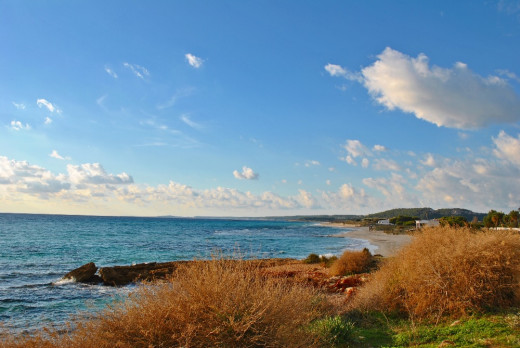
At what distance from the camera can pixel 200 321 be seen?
5.50m

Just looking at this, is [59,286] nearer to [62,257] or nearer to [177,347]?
[62,257]

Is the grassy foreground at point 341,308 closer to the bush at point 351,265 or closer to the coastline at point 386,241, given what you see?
the coastline at point 386,241

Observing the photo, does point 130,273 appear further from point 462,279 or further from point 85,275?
point 462,279

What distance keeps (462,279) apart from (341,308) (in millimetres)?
3562

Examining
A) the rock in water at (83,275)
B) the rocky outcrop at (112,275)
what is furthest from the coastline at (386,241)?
the rock in water at (83,275)

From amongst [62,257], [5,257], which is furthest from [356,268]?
[5,257]

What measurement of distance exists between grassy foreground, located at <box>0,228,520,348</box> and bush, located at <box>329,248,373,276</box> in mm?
7341

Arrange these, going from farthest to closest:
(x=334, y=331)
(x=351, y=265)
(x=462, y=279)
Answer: (x=351, y=265) → (x=462, y=279) → (x=334, y=331)

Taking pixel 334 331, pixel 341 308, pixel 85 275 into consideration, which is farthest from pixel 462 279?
pixel 85 275

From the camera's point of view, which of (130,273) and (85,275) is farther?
(130,273)

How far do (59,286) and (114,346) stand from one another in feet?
Answer: 52.8

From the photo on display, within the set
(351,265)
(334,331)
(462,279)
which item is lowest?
(351,265)

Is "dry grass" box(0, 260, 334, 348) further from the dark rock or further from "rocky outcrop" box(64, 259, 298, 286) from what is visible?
"rocky outcrop" box(64, 259, 298, 286)

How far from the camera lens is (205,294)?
5.61m
